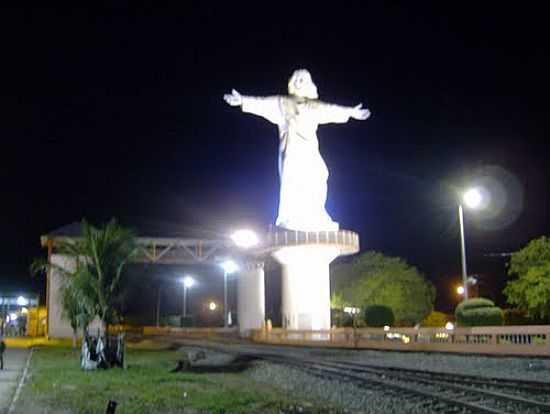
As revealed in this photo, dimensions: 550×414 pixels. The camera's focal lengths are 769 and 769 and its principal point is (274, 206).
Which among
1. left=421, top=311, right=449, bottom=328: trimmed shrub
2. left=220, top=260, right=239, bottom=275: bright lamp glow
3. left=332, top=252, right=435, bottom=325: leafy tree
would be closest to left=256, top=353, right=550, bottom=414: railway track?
left=220, top=260, right=239, bottom=275: bright lamp glow

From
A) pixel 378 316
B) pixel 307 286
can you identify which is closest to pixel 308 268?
pixel 307 286

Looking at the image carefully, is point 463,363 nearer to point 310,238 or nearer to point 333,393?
point 333,393

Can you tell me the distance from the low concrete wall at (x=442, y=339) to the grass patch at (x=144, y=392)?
32.8ft

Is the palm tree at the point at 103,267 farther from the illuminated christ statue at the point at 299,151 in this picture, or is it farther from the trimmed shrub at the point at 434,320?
the trimmed shrub at the point at 434,320

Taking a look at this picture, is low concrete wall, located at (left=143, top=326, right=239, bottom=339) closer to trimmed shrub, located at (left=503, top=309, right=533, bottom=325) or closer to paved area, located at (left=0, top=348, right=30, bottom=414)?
trimmed shrub, located at (left=503, top=309, right=533, bottom=325)

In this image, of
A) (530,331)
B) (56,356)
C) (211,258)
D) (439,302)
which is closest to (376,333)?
(530,331)

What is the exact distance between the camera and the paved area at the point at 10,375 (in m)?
17.1

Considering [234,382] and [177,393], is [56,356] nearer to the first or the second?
[234,382]

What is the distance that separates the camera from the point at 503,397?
14531 millimetres

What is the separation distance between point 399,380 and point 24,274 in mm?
62819

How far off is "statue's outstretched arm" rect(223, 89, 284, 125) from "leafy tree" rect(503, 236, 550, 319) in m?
17.7

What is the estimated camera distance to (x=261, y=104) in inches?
1971

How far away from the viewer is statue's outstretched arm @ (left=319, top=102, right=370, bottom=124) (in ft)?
168

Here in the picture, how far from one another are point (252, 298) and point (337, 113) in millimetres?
16025
